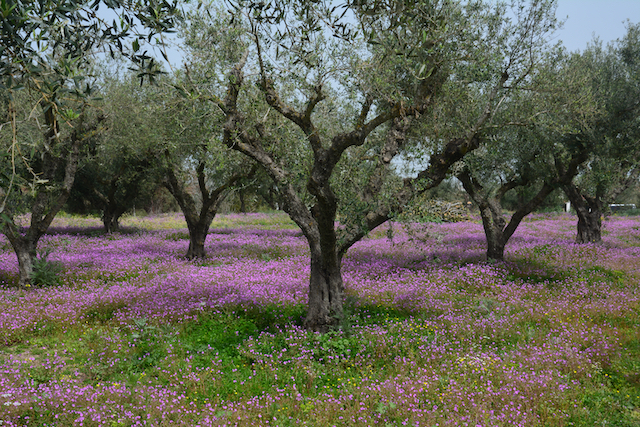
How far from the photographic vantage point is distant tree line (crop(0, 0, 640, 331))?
5723mm

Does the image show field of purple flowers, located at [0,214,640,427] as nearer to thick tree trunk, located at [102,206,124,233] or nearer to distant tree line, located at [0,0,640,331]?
distant tree line, located at [0,0,640,331]

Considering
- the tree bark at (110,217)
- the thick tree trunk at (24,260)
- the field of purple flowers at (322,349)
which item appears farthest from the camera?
the tree bark at (110,217)

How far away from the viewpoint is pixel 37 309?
1042 cm

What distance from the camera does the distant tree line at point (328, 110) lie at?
5.72m

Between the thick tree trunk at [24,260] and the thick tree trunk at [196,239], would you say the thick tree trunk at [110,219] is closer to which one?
the thick tree trunk at [196,239]

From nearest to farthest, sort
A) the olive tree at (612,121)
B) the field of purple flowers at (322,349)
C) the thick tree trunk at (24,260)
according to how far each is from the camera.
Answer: the field of purple flowers at (322,349)
the thick tree trunk at (24,260)
the olive tree at (612,121)

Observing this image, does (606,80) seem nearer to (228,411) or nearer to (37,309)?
(228,411)

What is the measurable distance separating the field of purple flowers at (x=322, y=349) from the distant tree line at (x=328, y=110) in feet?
5.76

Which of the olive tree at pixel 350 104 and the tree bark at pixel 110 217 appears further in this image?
the tree bark at pixel 110 217

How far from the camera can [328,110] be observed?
11.7 m

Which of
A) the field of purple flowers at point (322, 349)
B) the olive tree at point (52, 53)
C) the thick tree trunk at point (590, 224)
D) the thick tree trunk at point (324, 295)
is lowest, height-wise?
the field of purple flowers at point (322, 349)

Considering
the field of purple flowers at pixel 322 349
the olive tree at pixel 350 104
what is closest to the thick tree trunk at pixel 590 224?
the field of purple flowers at pixel 322 349

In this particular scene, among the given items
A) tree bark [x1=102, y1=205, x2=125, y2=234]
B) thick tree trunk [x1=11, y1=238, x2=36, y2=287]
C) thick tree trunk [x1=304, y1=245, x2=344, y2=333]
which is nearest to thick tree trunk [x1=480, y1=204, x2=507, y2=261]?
thick tree trunk [x1=304, y1=245, x2=344, y2=333]

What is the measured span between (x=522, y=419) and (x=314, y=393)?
3249 mm
